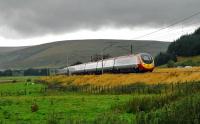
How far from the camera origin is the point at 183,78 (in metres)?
53.5

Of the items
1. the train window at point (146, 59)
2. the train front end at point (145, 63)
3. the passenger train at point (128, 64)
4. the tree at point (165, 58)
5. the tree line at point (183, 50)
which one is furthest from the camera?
the tree at point (165, 58)

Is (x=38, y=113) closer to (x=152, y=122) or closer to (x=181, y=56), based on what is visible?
(x=152, y=122)

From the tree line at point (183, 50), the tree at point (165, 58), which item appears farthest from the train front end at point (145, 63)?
the tree at point (165, 58)

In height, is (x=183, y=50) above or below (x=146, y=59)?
above

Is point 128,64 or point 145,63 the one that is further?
point 128,64

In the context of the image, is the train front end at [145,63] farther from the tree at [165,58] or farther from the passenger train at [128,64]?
the tree at [165,58]

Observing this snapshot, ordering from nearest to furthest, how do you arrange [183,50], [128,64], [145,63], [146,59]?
[145,63] → [146,59] → [128,64] → [183,50]

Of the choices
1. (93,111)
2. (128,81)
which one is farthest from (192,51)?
(93,111)

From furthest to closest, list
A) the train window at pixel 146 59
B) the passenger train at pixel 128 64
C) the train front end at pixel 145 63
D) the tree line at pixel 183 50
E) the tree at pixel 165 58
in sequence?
1. the tree at pixel 165 58
2. the tree line at pixel 183 50
3. the passenger train at pixel 128 64
4. the train window at pixel 146 59
5. the train front end at pixel 145 63

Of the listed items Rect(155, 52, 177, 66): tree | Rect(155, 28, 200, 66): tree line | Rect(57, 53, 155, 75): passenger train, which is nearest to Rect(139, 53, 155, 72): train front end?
Rect(57, 53, 155, 75): passenger train

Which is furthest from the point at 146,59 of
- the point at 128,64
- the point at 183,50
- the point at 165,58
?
the point at 183,50

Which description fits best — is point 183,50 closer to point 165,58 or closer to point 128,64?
point 165,58

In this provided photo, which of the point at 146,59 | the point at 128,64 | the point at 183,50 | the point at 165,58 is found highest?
the point at 183,50

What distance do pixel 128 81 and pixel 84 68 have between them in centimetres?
5197
